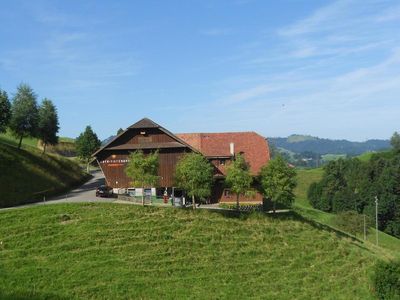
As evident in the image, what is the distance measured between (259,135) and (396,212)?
154 feet

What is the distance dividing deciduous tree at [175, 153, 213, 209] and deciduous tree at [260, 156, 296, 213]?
5.75 meters

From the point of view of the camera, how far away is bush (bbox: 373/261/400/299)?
32.6 metres

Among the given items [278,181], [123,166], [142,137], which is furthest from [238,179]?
[123,166]

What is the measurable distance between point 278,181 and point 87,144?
50.9m

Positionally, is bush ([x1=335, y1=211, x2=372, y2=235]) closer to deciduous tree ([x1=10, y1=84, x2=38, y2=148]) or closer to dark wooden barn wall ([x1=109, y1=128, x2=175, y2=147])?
dark wooden barn wall ([x1=109, y1=128, x2=175, y2=147])

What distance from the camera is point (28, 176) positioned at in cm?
5409

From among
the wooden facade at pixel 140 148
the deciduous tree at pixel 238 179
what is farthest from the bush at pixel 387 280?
the wooden facade at pixel 140 148

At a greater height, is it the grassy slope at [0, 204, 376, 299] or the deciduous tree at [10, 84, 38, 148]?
the deciduous tree at [10, 84, 38, 148]

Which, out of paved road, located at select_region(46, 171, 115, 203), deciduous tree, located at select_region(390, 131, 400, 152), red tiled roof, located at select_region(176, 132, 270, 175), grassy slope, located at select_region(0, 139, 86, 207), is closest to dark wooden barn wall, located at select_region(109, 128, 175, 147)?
red tiled roof, located at select_region(176, 132, 270, 175)

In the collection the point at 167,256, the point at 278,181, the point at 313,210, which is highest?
the point at 278,181

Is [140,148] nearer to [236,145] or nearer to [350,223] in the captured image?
[236,145]

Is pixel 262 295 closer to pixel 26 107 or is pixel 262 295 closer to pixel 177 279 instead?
pixel 177 279

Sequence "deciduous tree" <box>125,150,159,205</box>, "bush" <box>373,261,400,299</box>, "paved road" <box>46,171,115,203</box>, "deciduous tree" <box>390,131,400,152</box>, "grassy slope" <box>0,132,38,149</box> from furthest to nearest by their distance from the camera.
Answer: "deciduous tree" <box>390,131,400,152</box>
"grassy slope" <box>0,132,38,149</box>
"paved road" <box>46,171,115,203</box>
"deciduous tree" <box>125,150,159,205</box>
"bush" <box>373,261,400,299</box>

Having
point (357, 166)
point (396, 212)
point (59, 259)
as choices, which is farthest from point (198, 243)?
point (357, 166)
